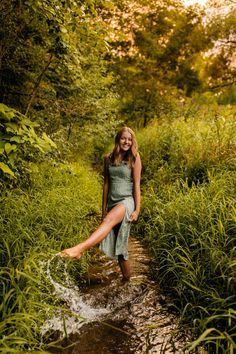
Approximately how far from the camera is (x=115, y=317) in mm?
3508

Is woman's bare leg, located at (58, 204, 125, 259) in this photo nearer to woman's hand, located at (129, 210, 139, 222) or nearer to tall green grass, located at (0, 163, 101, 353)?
woman's hand, located at (129, 210, 139, 222)

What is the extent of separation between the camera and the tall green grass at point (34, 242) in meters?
2.67

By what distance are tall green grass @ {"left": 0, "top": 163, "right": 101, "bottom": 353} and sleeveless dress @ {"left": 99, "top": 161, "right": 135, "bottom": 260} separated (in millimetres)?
572

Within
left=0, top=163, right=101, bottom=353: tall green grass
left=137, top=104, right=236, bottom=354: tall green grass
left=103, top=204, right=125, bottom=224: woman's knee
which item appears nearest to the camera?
left=0, top=163, right=101, bottom=353: tall green grass

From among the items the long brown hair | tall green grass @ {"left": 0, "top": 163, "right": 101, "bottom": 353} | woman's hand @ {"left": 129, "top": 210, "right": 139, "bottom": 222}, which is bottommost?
tall green grass @ {"left": 0, "top": 163, "right": 101, "bottom": 353}

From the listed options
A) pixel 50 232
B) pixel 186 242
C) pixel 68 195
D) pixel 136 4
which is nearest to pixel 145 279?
pixel 186 242

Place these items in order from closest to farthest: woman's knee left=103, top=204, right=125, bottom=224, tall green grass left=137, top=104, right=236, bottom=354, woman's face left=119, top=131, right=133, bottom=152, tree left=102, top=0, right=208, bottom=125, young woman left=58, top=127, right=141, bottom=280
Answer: tall green grass left=137, top=104, right=236, bottom=354, woman's knee left=103, top=204, right=125, bottom=224, young woman left=58, top=127, right=141, bottom=280, woman's face left=119, top=131, right=133, bottom=152, tree left=102, top=0, right=208, bottom=125

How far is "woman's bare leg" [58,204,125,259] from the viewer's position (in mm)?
3476

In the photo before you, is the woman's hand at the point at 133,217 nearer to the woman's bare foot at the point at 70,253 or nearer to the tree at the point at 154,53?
the woman's bare foot at the point at 70,253

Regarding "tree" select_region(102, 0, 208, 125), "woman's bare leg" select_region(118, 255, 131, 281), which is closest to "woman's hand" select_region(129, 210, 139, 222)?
"woman's bare leg" select_region(118, 255, 131, 281)

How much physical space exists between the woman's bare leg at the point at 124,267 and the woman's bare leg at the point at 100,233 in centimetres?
55

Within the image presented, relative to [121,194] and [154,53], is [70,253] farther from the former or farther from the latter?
[154,53]

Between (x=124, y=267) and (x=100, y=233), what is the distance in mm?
805

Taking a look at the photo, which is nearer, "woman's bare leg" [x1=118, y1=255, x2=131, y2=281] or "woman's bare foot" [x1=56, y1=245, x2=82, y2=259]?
"woman's bare foot" [x1=56, y1=245, x2=82, y2=259]
